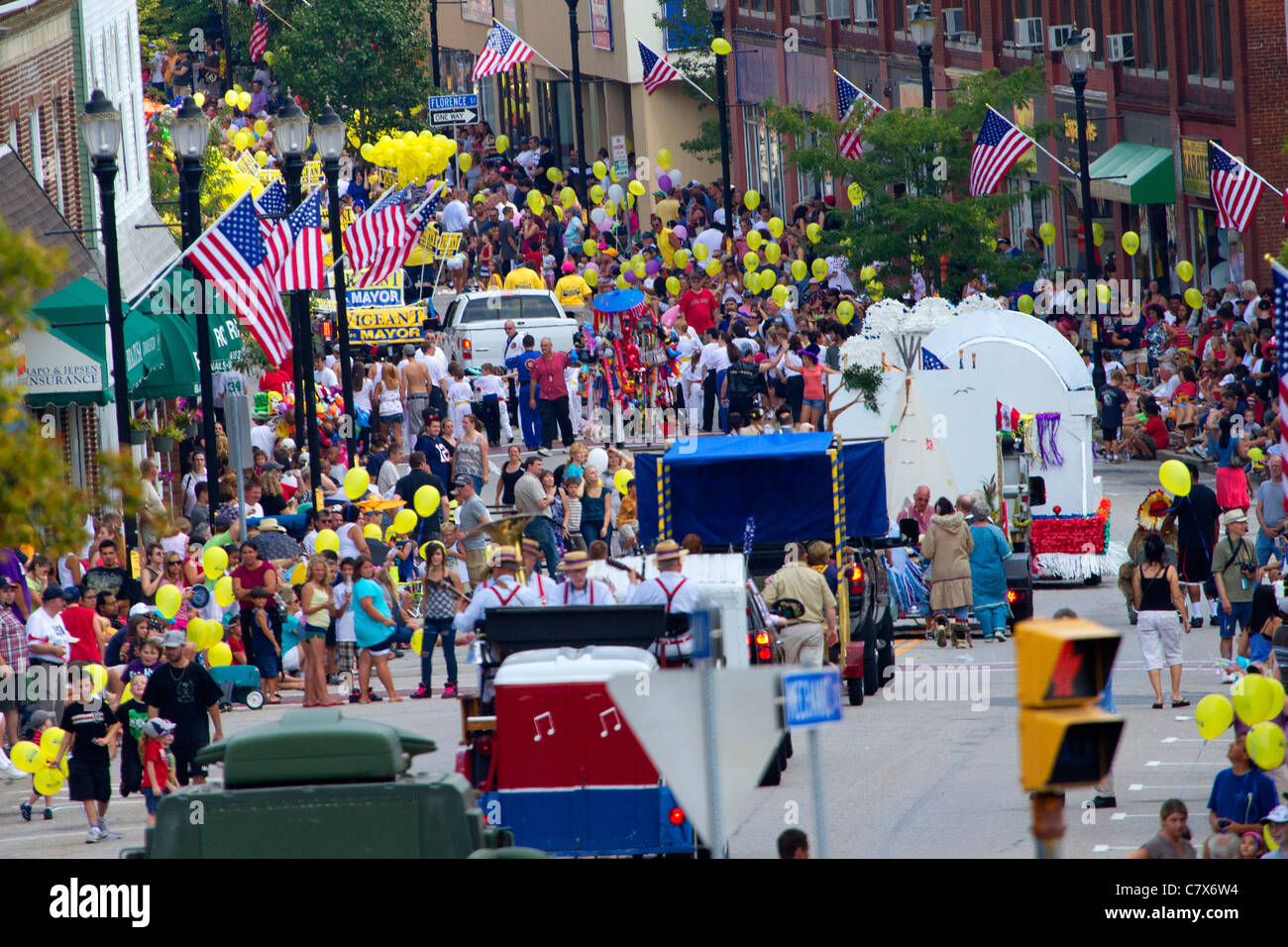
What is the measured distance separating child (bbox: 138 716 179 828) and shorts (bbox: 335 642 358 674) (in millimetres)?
4663

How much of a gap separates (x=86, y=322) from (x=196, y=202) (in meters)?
2.96

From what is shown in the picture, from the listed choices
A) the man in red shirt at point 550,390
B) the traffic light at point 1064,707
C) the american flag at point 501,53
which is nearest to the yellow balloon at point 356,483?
the man in red shirt at point 550,390

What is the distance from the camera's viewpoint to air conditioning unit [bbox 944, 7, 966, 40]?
5022 centimetres

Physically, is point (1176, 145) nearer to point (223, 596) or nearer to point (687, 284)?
point (687, 284)

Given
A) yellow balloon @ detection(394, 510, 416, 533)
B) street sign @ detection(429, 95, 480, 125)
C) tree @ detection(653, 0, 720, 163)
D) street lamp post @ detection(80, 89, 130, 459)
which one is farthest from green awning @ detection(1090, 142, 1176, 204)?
street lamp post @ detection(80, 89, 130, 459)

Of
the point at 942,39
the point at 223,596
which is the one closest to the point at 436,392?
the point at 223,596

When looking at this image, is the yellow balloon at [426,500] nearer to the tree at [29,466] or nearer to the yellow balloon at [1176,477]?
the yellow balloon at [1176,477]

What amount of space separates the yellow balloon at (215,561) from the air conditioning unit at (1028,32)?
2773 centimetres

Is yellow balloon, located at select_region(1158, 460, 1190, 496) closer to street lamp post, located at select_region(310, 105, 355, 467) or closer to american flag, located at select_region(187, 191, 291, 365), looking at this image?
american flag, located at select_region(187, 191, 291, 365)

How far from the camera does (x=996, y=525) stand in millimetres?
23844

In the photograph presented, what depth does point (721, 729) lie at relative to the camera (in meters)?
9.10

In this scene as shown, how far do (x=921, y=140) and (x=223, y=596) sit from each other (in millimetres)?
18977

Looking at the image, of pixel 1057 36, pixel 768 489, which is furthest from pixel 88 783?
pixel 1057 36

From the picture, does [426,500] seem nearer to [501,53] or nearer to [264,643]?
[264,643]
